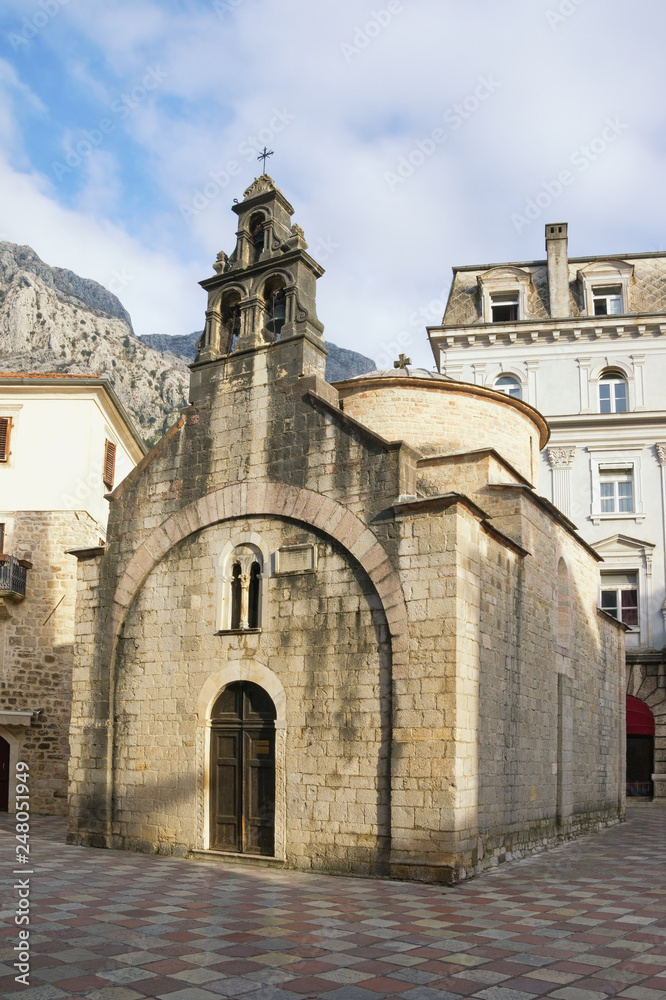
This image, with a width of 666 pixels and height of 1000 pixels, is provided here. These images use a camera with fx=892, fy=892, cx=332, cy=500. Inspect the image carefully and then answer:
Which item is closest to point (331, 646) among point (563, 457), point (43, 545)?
point (43, 545)

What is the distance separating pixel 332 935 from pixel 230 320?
10.8 m

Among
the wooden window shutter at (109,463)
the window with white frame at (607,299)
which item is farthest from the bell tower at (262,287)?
the window with white frame at (607,299)

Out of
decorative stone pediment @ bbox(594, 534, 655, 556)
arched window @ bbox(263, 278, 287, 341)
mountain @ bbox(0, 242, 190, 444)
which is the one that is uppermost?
mountain @ bbox(0, 242, 190, 444)

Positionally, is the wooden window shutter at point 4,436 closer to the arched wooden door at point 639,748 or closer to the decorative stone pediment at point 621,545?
the decorative stone pediment at point 621,545

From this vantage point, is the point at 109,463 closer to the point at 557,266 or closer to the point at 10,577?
the point at 10,577

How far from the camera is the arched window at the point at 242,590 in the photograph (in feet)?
45.9

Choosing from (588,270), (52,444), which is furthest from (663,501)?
(52,444)

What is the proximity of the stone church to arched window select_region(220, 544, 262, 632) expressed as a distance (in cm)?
3

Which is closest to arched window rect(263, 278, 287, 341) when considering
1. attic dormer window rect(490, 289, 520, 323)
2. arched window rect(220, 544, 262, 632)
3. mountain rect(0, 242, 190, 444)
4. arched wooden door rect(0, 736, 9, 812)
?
arched window rect(220, 544, 262, 632)

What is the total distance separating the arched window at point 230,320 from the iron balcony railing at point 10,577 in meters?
9.44

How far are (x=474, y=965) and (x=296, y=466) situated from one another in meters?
7.88

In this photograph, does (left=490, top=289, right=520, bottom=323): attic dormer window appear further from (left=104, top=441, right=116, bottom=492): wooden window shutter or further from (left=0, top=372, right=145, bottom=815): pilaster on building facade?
(left=0, top=372, right=145, bottom=815): pilaster on building facade

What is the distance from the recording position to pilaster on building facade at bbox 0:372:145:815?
864 inches

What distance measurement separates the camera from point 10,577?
71.7ft
